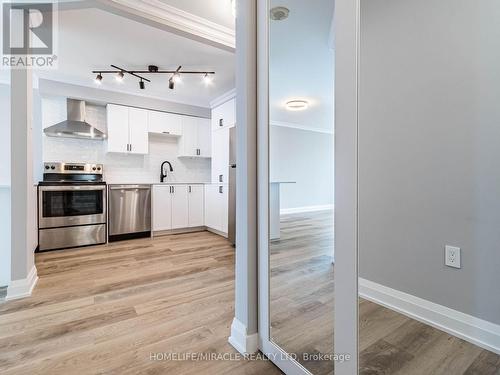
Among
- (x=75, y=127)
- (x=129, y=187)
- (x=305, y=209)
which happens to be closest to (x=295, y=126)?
(x=305, y=209)

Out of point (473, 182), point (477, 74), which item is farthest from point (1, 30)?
point (473, 182)

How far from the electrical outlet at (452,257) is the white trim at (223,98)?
3.52 metres

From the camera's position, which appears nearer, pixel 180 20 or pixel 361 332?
pixel 361 332

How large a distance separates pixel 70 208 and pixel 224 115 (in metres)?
2.70

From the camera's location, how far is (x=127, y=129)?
408cm

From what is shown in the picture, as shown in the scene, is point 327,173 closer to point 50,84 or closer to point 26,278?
point 26,278

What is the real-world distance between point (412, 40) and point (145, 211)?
13.0ft

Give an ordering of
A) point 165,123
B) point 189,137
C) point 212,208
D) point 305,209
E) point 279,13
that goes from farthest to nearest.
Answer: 1. point 189,137
2. point 165,123
3. point 212,208
4. point 279,13
5. point 305,209

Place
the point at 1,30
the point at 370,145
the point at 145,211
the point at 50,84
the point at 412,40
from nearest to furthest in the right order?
the point at 370,145 < the point at 412,40 < the point at 1,30 < the point at 50,84 < the point at 145,211

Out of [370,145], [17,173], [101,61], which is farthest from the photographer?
[101,61]

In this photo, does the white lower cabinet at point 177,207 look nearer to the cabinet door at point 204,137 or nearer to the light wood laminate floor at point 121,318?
the cabinet door at point 204,137

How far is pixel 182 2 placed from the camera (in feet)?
7.00

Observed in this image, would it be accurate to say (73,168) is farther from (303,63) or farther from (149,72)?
(303,63)

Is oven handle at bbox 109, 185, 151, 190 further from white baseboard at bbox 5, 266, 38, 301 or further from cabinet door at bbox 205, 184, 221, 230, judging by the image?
white baseboard at bbox 5, 266, 38, 301
